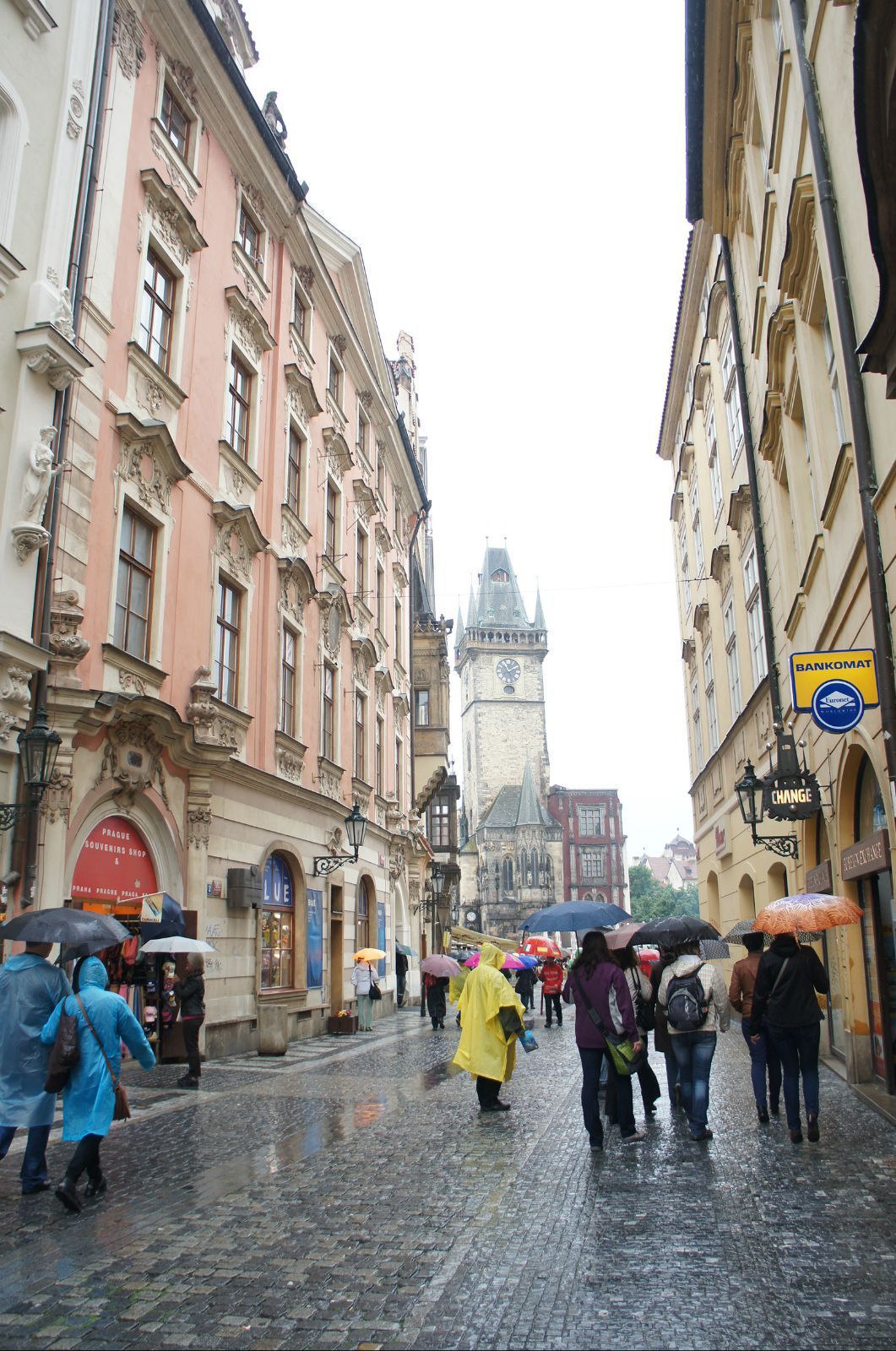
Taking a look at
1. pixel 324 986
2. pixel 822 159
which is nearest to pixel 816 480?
pixel 822 159

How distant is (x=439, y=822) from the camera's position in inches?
1753

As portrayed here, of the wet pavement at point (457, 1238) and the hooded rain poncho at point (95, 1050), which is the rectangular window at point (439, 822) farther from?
the hooded rain poncho at point (95, 1050)

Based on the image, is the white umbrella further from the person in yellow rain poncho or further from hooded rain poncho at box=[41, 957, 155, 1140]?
hooded rain poncho at box=[41, 957, 155, 1140]

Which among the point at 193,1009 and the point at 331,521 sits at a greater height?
the point at 331,521

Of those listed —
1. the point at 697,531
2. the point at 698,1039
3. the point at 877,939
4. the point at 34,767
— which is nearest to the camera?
the point at 698,1039

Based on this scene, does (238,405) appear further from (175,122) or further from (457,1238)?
(457,1238)

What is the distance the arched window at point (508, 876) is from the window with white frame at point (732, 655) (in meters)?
85.0

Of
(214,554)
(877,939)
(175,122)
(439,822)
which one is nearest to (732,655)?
(214,554)

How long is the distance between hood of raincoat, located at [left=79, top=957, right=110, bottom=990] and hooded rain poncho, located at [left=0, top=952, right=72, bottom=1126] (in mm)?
299

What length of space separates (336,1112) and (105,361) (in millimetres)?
9788

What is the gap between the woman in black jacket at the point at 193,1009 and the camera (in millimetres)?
12828

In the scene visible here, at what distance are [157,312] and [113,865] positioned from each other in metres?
8.28

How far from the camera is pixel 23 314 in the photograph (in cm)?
1180

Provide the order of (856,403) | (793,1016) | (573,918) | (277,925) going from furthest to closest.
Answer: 1. (277,925)
2. (573,918)
3. (856,403)
4. (793,1016)
